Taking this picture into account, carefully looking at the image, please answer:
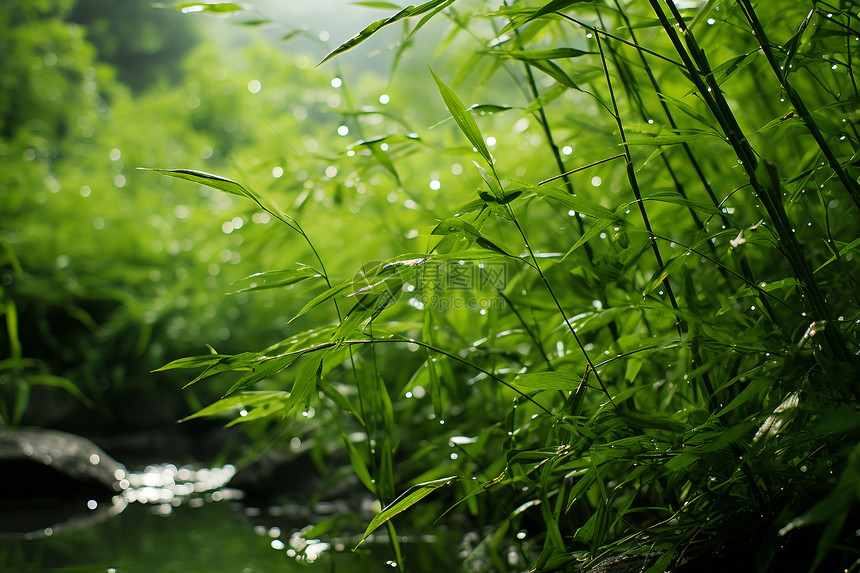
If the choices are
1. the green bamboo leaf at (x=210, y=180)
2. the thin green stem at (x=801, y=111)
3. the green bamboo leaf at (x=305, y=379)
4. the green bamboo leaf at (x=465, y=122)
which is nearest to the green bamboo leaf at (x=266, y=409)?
the green bamboo leaf at (x=305, y=379)

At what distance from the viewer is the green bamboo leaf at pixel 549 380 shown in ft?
1.95

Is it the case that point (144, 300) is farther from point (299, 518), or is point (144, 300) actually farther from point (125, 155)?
point (299, 518)

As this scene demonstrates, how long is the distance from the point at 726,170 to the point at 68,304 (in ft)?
6.75

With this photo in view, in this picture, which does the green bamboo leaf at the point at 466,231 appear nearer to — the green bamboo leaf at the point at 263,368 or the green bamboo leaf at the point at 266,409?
the green bamboo leaf at the point at 263,368

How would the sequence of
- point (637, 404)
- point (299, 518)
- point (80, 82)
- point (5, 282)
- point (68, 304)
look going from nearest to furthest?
point (637, 404) → point (299, 518) → point (5, 282) → point (68, 304) → point (80, 82)

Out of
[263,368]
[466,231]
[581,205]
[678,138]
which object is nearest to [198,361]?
[263,368]

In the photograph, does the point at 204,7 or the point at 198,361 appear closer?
the point at 198,361

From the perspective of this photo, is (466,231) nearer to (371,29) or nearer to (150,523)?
(371,29)

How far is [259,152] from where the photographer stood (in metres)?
2.10

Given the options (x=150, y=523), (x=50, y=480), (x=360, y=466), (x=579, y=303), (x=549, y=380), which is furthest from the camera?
(x=50, y=480)

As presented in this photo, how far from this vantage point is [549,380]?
60 centimetres

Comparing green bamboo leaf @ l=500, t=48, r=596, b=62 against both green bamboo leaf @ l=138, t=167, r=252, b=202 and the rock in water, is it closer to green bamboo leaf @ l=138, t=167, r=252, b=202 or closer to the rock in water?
green bamboo leaf @ l=138, t=167, r=252, b=202

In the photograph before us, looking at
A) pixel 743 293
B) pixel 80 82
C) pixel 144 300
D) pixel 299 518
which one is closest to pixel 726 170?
pixel 743 293

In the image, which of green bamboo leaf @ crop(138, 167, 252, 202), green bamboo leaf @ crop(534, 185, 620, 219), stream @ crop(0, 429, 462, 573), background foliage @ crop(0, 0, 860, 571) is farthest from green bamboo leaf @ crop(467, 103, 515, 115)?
stream @ crop(0, 429, 462, 573)
